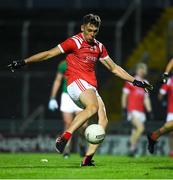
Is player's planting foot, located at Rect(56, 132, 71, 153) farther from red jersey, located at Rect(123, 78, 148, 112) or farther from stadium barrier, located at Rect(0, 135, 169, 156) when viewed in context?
stadium barrier, located at Rect(0, 135, 169, 156)

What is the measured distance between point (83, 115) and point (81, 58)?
3.34 ft

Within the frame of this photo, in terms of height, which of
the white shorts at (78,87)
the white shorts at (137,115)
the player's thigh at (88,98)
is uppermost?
the white shorts at (137,115)

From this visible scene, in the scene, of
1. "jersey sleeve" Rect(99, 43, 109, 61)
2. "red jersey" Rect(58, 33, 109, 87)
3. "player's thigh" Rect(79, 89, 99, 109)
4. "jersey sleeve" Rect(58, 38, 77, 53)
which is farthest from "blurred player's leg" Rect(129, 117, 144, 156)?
"jersey sleeve" Rect(58, 38, 77, 53)

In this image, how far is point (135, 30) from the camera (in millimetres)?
29516

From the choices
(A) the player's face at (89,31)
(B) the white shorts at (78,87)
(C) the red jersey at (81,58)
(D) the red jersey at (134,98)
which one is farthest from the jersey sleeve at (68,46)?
(D) the red jersey at (134,98)

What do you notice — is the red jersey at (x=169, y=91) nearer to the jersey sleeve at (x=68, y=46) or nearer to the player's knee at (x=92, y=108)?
the jersey sleeve at (x=68, y=46)

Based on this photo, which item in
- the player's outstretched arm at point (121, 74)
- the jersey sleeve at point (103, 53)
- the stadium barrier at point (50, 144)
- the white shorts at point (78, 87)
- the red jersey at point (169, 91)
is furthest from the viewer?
the stadium barrier at point (50, 144)

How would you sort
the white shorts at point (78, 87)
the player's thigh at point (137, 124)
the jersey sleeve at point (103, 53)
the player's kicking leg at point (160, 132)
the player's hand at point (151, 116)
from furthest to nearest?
the player's hand at point (151, 116) → the player's thigh at point (137, 124) → the player's kicking leg at point (160, 132) → the jersey sleeve at point (103, 53) → the white shorts at point (78, 87)

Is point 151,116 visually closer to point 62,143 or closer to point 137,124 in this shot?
point 137,124

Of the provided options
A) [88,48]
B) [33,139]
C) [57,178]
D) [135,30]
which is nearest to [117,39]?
[135,30]

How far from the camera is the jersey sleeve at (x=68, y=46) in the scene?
12.3m

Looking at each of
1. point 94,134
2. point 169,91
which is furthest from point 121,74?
point 169,91

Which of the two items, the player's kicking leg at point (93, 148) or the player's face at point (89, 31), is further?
the player's kicking leg at point (93, 148)

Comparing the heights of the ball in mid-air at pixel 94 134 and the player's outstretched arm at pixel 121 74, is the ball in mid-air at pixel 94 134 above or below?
below
